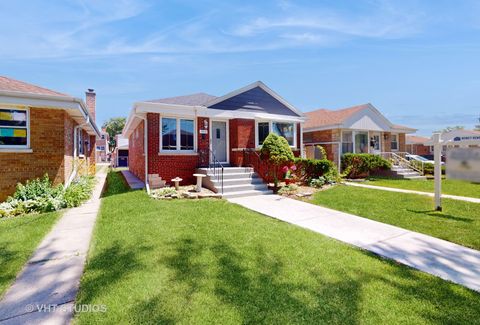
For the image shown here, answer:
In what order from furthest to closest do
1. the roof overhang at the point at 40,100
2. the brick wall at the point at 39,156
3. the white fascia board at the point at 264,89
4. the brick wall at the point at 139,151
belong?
the brick wall at the point at 139,151
the white fascia board at the point at 264,89
the brick wall at the point at 39,156
the roof overhang at the point at 40,100

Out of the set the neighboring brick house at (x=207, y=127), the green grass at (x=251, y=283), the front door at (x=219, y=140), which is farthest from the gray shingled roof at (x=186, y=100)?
the green grass at (x=251, y=283)

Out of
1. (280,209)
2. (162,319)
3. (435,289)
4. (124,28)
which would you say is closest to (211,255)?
(162,319)

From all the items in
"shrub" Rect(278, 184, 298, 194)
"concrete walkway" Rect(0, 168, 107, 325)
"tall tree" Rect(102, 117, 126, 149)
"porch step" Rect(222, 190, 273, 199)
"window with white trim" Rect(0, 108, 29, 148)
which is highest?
"tall tree" Rect(102, 117, 126, 149)

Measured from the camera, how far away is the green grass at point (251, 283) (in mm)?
2504

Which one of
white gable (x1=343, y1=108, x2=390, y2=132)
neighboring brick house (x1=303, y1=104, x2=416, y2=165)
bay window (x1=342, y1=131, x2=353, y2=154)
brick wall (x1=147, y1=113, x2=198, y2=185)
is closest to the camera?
brick wall (x1=147, y1=113, x2=198, y2=185)

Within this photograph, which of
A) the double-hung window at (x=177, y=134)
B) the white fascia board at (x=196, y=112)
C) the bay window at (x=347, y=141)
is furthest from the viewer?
the bay window at (x=347, y=141)

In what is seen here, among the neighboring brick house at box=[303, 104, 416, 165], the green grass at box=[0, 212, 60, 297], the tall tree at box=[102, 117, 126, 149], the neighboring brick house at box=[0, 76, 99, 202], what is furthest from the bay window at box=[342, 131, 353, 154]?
the tall tree at box=[102, 117, 126, 149]

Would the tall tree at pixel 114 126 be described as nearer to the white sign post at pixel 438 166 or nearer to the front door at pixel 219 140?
the front door at pixel 219 140

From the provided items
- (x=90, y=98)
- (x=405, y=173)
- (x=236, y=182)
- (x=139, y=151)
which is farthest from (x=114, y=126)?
(x=405, y=173)

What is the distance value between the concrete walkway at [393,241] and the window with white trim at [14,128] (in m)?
→ 7.90

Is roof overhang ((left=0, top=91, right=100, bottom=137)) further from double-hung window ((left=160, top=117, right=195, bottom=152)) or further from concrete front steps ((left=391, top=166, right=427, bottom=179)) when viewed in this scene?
concrete front steps ((left=391, top=166, right=427, bottom=179))

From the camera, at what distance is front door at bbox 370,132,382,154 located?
1951 cm

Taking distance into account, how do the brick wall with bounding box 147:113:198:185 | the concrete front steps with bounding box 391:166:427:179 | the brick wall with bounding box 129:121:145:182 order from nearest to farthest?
the brick wall with bounding box 147:113:198:185, the brick wall with bounding box 129:121:145:182, the concrete front steps with bounding box 391:166:427:179

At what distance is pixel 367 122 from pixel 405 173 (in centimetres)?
498
